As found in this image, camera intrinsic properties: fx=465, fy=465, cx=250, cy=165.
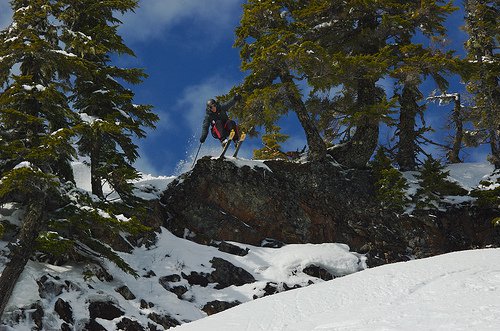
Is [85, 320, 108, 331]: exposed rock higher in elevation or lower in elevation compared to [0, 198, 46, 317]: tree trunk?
lower

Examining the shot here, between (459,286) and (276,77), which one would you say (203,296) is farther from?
(276,77)

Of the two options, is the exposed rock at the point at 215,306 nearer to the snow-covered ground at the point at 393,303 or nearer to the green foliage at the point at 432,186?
the snow-covered ground at the point at 393,303

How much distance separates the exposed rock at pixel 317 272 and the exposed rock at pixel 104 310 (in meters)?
6.24

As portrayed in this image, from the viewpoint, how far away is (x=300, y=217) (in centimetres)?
1734

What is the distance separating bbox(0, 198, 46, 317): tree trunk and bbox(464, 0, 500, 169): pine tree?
54.6 feet

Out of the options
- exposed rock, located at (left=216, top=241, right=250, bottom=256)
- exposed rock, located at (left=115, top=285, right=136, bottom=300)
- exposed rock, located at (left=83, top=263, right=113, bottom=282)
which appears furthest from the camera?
exposed rock, located at (left=216, top=241, right=250, bottom=256)

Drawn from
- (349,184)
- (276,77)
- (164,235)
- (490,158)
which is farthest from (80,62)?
(490,158)

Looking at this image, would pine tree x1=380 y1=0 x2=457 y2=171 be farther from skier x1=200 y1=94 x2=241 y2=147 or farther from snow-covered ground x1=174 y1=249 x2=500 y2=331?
snow-covered ground x1=174 y1=249 x2=500 y2=331

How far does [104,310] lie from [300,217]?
8.48 meters

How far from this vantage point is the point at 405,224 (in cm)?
1720

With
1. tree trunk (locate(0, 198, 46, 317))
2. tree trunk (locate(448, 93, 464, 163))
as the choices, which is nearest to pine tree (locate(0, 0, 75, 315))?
tree trunk (locate(0, 198, 46, 317))

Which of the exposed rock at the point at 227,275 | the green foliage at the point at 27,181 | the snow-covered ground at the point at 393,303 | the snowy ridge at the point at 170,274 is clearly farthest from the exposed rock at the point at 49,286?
the snow-covered ground at the point at 393,303

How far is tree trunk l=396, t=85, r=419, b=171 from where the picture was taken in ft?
70.9

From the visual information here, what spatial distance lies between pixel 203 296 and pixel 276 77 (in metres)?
10.2
